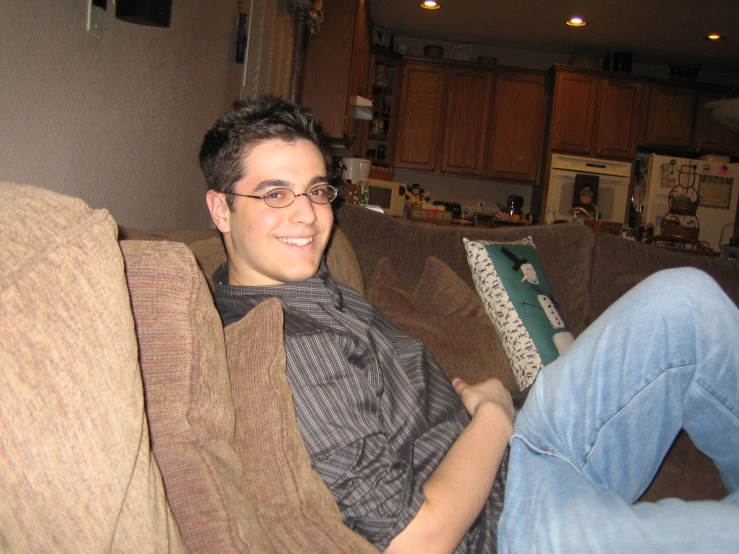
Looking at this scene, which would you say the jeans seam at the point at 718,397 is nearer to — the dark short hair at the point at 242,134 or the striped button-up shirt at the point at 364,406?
the striped button-up shirt at the point at 364,406

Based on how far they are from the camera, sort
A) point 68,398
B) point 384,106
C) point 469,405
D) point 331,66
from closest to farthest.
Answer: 1. point 68,398
2. point 469,405
3. point 331,66
4. point 384,106

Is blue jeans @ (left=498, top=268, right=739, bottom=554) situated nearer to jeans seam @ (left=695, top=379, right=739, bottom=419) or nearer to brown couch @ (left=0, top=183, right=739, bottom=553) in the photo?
jeans seam @ (left=695, top=379, right=739, bottom=419)

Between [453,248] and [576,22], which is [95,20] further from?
[576,22]

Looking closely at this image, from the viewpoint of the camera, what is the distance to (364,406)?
884 mm

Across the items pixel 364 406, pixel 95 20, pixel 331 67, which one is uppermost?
pixel 331 67

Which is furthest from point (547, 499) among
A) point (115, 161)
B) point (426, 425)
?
point (115, 161)

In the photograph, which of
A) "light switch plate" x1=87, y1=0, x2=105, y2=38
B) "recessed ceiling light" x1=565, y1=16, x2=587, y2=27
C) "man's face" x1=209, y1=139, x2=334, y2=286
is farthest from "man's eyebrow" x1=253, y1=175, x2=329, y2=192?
"recessed ceiling light" x1=565, y1=16, x2=587, y2=27

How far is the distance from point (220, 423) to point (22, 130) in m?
0.74

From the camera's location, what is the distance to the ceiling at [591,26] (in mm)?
5051

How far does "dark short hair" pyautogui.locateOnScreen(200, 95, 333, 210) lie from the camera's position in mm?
1129

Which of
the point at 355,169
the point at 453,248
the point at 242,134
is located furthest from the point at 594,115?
the point at 242,134

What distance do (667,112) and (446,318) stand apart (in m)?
5.79

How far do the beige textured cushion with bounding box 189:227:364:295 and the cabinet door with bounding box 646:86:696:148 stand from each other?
577 centimetres

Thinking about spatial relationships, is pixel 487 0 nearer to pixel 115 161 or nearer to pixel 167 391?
pixel 115 161
